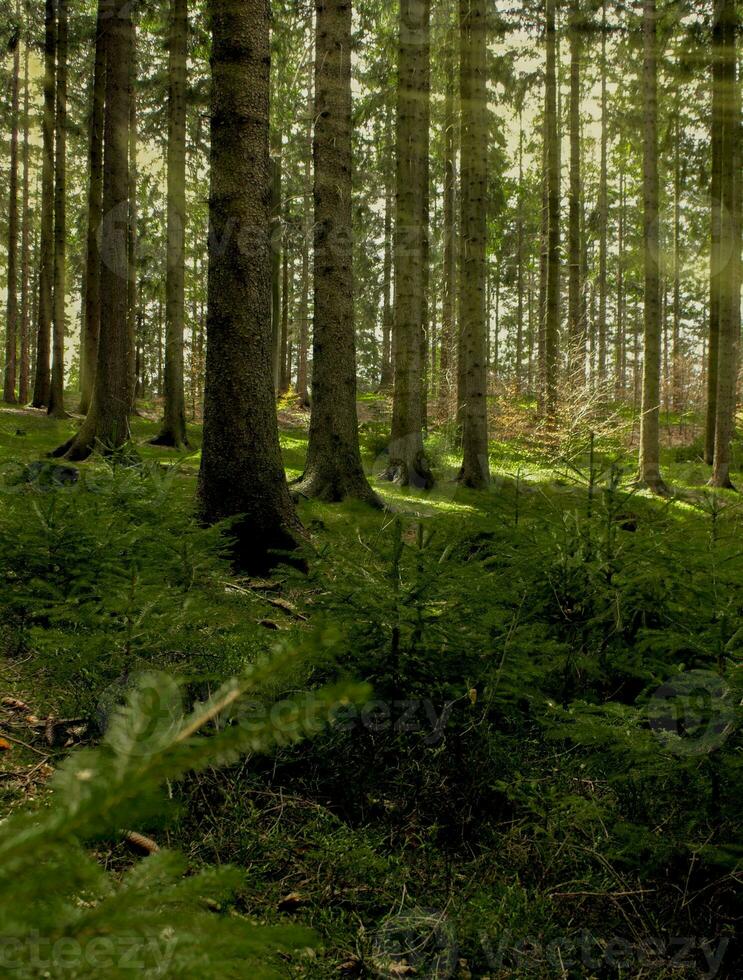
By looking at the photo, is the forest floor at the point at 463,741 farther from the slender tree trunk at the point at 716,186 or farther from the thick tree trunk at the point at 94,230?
the slender tree trunk at the point at 716,186

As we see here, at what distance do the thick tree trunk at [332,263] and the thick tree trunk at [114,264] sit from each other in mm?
3435

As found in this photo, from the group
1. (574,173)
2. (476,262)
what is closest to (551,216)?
(574,173)

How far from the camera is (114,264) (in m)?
11.4

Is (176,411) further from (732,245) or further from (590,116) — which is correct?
(590,116)

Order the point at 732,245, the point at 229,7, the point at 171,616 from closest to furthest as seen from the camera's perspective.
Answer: the point at 171,616 → the point at 229,7 → the point at 732,245

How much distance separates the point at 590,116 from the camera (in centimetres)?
2736

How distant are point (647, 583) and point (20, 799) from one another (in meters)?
2.93

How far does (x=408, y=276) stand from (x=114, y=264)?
4601 millimetres

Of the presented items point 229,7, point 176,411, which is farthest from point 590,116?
point 229,7

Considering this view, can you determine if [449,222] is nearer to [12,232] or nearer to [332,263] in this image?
[12,232]

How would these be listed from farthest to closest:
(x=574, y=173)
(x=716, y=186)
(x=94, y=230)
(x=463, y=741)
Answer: (x=574, y=173)
(x=716, y=186)
(x=94, y=230)
(x=463, y=741)

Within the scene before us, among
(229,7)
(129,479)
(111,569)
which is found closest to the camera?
(111,569)

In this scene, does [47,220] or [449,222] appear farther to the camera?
[449,222]

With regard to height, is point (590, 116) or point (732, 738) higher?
point (590, 116)
